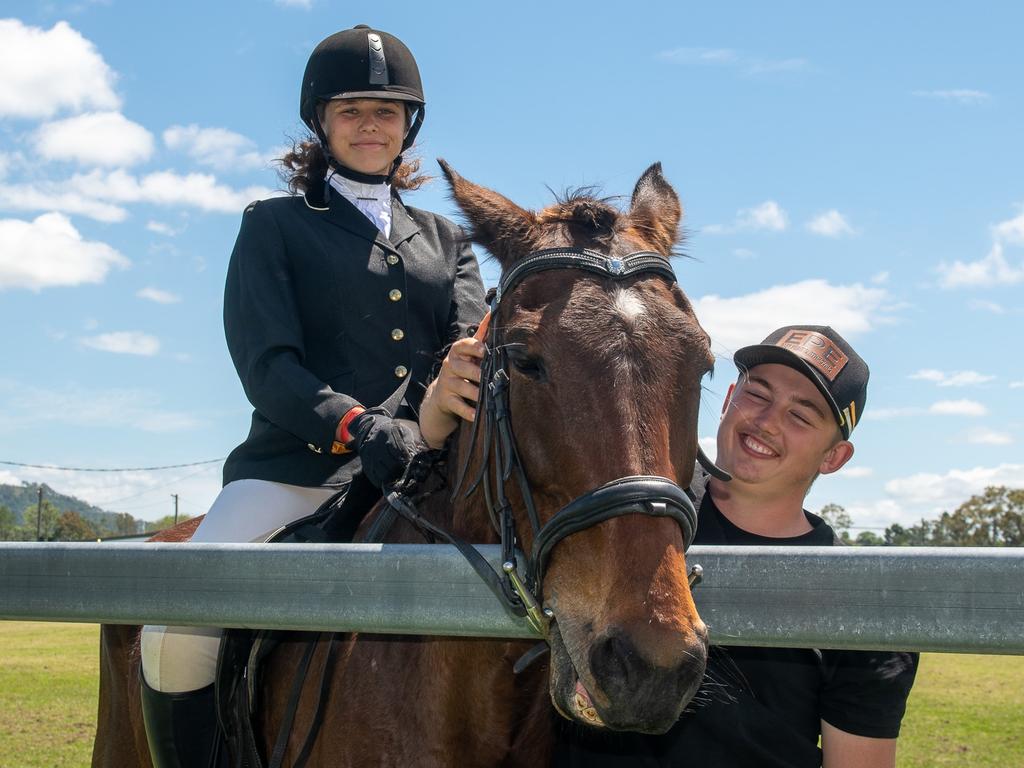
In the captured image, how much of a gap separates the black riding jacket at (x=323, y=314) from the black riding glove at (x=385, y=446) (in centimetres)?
42

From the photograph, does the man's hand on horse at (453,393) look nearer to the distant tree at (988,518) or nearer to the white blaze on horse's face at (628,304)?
the white blaze on horse's face at (628,304)

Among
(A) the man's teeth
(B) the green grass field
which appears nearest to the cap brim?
(A) the man's teeth

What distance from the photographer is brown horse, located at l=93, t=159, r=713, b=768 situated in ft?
7.30

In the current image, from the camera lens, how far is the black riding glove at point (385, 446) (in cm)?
334

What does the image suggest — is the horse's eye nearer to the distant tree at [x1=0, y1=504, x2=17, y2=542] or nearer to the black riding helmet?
the black riding helmet

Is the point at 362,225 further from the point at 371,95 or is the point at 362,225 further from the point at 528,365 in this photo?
the point at 528,365

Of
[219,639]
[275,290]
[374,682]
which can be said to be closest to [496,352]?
[374,682]

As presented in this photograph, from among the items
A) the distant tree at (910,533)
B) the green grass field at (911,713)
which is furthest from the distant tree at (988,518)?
the green grass field at (911,713)

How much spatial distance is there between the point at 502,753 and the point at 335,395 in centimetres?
137

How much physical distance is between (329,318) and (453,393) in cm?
116

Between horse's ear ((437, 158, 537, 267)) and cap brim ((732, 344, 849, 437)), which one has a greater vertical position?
horse's ear ((437, 158, 537, 267))

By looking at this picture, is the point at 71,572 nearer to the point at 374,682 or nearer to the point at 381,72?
the point at 374,682

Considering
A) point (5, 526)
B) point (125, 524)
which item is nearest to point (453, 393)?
point (5, 526)

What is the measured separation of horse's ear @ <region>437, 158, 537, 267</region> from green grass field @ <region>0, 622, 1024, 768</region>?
365 inches
